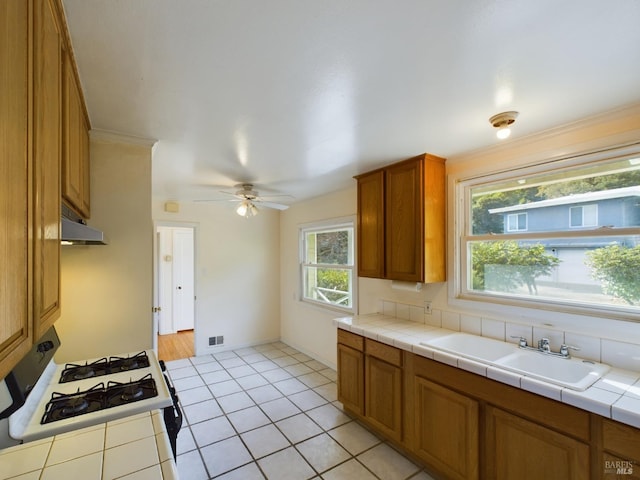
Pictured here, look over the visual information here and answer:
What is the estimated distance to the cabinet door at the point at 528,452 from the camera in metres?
1.44

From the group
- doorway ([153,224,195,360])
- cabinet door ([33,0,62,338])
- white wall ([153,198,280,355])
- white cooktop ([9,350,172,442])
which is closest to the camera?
cabinet door ([33,0,62,338])

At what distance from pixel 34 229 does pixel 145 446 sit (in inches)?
35.2

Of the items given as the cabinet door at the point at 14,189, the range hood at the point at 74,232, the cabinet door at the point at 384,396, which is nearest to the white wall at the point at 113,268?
the range hood at the point at 74,232

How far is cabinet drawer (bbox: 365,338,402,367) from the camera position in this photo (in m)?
2.34

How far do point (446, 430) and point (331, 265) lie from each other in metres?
2.52

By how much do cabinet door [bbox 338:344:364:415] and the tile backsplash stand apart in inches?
25.7

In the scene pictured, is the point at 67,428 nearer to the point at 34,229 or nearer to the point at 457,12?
the point at 34,229

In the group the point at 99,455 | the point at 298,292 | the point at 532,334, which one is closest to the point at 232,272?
the point at 298,292

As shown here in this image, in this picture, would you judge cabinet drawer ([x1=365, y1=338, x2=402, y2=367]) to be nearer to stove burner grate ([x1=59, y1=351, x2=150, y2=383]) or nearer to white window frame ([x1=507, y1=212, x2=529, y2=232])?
white window frame ([x1=507, y1=212, x2=529, y2=232])

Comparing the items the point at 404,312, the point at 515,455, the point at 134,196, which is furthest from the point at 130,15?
the point at 404,312

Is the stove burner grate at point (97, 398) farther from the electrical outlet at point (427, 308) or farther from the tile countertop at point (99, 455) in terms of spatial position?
the electrical outlet at point (427, 308)

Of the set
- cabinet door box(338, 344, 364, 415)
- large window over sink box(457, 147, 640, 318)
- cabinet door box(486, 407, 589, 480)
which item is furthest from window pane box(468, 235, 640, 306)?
cabinet door box(338, 344, 364, 415)

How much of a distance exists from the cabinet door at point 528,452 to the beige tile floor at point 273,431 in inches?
25.6

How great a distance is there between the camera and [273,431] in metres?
2.65
